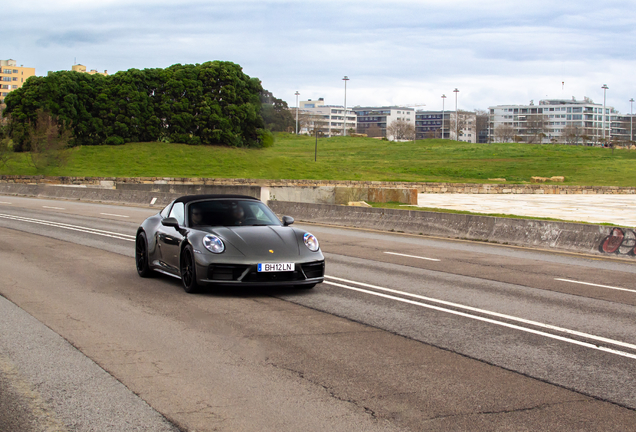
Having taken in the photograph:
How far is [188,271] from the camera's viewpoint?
9547mm

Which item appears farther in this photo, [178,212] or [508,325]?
[178,212]

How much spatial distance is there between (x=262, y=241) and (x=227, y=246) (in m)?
0.48

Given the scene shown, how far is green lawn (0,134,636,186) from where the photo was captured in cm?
7894

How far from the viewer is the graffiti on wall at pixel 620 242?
15.7 m

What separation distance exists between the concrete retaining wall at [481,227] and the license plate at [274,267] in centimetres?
977

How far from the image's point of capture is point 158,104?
95625 millimetres

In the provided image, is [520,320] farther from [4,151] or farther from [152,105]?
[152,105]

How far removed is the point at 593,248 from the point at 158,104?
280ft

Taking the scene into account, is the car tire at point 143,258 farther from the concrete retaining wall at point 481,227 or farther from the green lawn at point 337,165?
the green lawn at point 337,165

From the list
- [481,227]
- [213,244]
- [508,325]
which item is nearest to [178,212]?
[213,244]

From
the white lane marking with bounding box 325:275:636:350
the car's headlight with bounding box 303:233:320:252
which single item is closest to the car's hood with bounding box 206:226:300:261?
the car's headlight with bounding box 303:233:320:252

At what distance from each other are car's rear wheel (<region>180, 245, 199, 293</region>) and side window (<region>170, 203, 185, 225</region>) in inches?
27.0

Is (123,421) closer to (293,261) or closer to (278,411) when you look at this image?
(278,411)

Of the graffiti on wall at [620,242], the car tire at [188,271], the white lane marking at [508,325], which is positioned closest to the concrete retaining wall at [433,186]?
the graffiti on wall at [620,242]
